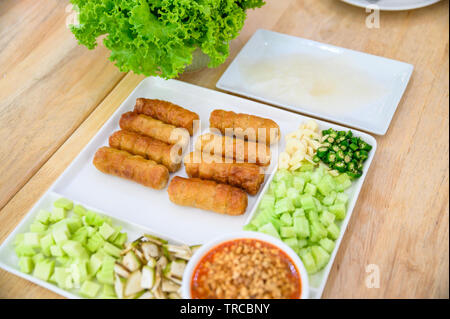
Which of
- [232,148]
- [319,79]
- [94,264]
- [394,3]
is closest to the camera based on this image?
[94,264]

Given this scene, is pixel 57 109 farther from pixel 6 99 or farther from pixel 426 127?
pixel 426 127

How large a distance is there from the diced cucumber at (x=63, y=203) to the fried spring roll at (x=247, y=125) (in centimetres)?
94

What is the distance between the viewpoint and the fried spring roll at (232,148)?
2.51 meters

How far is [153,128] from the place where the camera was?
8.71 ft

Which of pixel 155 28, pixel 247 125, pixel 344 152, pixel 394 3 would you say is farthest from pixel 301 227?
pixel 394 3

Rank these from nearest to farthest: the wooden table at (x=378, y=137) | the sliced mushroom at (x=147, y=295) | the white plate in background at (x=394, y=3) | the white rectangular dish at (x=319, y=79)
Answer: the sliced mushroom at (x=147, y=295) < the wooden table at (x=378, y=137) < the white rectangular dish at (x=319, y=79) < the white plate in background at (x=394, y=3)

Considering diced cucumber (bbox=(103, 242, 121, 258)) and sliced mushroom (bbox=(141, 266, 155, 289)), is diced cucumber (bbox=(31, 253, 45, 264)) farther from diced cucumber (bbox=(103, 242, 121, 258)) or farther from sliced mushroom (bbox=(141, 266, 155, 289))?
sliced mushroom (bbox=(141, 266, 155, 289))

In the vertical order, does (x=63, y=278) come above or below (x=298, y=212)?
above

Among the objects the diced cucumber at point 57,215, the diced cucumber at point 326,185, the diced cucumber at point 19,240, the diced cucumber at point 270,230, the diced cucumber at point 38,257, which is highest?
the diced cucumber at point 19,240

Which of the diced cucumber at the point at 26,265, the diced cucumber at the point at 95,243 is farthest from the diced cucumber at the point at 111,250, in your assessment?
the diced cucumber at the point at 26,265

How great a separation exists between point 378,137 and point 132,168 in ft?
4.82

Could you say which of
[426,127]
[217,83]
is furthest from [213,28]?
[426,127]

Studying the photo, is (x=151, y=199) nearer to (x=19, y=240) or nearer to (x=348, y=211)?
(x=19, y=240)

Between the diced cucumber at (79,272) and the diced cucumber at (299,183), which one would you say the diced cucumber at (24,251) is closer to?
the diced cucumber at (79,272)
